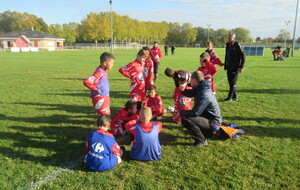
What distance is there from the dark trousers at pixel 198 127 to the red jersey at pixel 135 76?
187 centimetres

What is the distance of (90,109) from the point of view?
6.95 metres

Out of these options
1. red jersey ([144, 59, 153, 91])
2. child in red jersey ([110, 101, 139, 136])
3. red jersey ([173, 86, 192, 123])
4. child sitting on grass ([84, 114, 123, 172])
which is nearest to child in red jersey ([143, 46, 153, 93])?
red jersey ([144, 59, 153, 91])

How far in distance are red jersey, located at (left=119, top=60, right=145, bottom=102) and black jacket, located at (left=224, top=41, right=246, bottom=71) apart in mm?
3590

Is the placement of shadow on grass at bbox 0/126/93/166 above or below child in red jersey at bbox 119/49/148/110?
below

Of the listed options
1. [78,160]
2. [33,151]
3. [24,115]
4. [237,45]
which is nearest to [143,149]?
[78,160]

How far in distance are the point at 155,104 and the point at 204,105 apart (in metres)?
2.05

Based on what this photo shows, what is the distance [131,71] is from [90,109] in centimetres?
221

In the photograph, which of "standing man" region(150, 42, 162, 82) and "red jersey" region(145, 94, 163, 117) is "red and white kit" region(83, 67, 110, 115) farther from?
"standing man" region(150, 42, 162, 82)

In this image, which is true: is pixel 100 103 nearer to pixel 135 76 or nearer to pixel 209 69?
pixel 135 76

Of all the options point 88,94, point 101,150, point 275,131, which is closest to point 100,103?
point 101,150

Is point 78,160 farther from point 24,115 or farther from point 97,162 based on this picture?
point 24,115

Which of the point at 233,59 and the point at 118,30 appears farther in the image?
the point at 118,30

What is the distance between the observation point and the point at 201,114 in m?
4.56

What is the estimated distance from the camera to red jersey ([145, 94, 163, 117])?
19.6 feet
